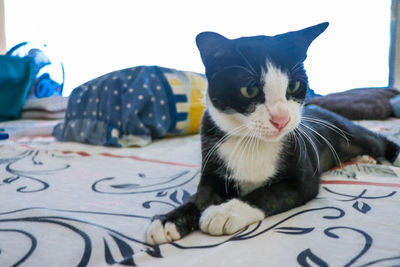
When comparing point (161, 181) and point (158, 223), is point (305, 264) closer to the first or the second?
point (158, 223)

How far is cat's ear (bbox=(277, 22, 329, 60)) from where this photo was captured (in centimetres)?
67

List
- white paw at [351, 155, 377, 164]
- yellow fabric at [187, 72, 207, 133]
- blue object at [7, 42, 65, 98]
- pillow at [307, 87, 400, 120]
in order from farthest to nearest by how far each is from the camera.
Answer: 1. blue object at [7, 42, 65, 98]
2. pillow at [307, 87, 400, 120]
3. yellow fabric at [187, 72, 207, 133]
4. white paw at [351, 155, 377, 164]

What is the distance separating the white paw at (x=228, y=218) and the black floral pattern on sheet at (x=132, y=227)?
0.04ft

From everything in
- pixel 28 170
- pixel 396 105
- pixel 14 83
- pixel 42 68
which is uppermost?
pixel 42 68

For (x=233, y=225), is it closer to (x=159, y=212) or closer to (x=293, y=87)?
(x=159, y=212)

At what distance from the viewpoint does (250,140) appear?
0.68 m

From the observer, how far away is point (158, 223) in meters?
0.51

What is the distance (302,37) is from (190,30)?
5.82 feet

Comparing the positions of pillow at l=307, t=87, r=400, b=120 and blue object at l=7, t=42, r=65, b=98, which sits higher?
blue object at l=7, t=42, r=65, b=98

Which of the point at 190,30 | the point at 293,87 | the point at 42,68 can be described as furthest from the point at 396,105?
the point at 42,68

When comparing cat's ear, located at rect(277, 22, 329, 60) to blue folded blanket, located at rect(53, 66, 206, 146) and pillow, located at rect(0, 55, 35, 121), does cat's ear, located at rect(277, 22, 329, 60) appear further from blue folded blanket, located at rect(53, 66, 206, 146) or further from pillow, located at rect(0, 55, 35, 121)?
pillow, located at rect(0, 55, 35, 121)

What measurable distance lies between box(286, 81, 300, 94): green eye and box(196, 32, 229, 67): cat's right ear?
0.16 metres

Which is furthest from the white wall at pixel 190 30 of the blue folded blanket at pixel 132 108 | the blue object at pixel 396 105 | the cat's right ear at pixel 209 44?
the cat's right ear at pixel 209 44

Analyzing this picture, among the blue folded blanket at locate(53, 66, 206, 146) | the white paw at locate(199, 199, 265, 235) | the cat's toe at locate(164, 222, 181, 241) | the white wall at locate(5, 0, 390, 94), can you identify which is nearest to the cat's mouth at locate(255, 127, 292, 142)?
the white paw at locate(199, 199, 265, 235)
